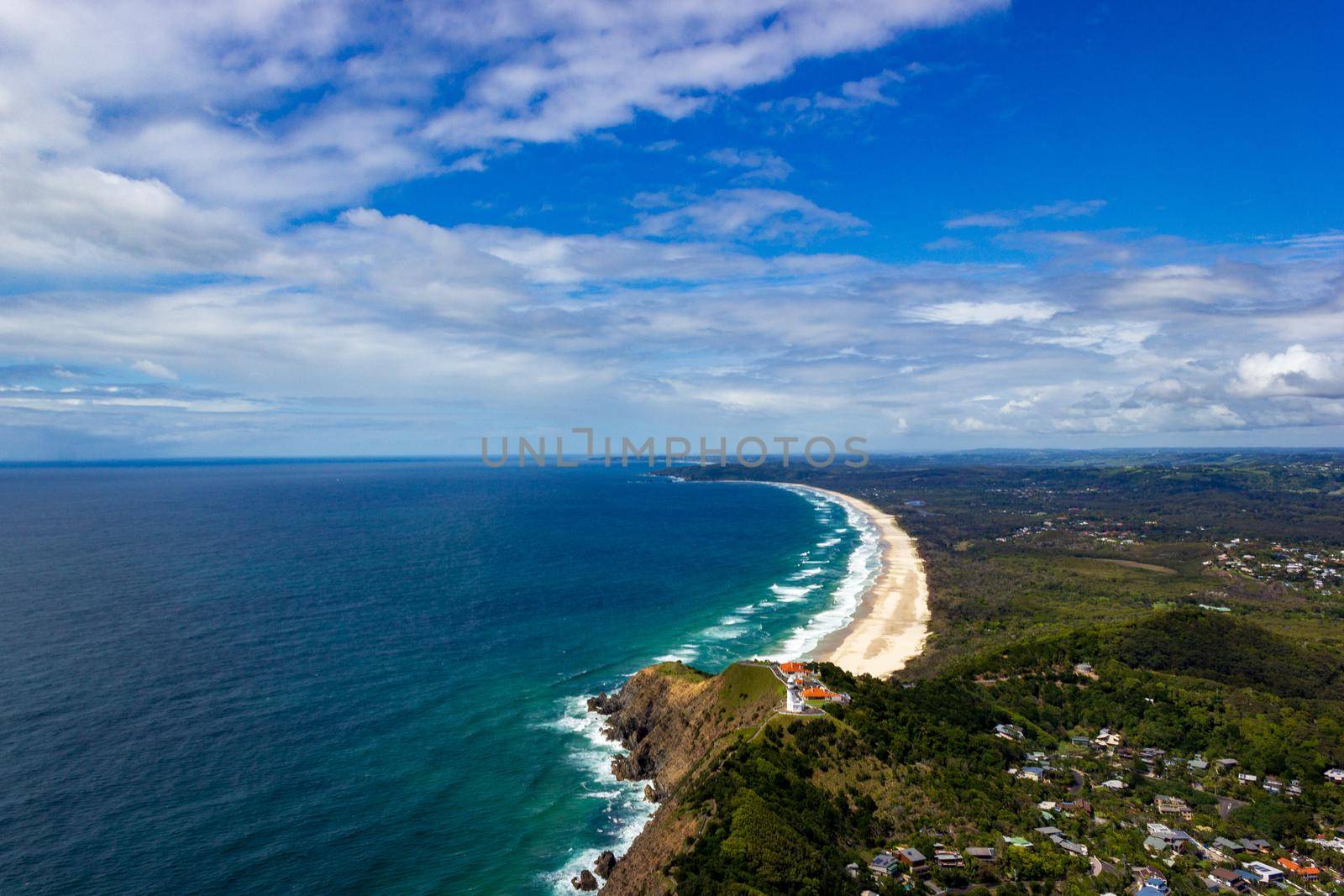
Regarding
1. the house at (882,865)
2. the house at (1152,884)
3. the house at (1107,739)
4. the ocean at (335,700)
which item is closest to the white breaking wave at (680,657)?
the ocean at (335,700)

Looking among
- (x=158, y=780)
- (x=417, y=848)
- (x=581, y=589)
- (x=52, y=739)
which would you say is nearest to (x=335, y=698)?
(x=158, y=780)

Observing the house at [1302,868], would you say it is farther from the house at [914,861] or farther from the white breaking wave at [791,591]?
the white breaking wave at [791,591]

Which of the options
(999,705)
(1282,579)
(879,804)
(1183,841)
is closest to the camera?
(1183,841)

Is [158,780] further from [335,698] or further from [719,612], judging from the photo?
[719,612]

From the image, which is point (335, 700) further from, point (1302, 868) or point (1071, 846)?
point (1302, 868)

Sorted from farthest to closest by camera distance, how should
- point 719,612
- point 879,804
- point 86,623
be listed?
point 719,612 → point 86,623 → point 879,804

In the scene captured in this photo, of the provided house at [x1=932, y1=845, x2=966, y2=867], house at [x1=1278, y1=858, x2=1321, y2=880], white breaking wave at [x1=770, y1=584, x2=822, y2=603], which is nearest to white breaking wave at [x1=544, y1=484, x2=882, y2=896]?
white breaking wave at [x1=770, y1=584, x2=822, y2=603]
